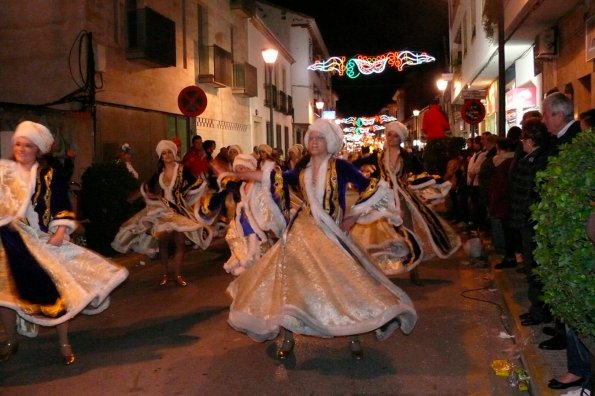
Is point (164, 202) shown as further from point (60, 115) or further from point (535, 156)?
point (60, 115)

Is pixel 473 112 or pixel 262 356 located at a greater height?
pixel 473 112

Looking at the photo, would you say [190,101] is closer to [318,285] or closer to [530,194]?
[530,194]

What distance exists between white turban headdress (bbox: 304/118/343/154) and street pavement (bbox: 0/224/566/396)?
178cm

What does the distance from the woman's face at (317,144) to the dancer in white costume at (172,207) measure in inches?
134

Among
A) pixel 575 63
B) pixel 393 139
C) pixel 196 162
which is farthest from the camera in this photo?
pixel 575 63

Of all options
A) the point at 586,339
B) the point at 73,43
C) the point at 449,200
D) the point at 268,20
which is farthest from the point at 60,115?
the point at 268,20

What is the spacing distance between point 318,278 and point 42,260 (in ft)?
7.46

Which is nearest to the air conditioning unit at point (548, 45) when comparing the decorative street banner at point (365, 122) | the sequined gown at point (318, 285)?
the sequined gown at point (318, 285)

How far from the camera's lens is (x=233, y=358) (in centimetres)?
589

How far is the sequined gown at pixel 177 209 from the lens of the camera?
888cm

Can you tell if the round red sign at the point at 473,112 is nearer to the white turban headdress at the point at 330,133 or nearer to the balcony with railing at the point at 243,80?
the white turban headdress at the point at 330,133

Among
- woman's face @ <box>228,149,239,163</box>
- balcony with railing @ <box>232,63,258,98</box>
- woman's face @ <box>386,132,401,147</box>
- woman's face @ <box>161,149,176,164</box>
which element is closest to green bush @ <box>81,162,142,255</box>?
woman's face @ <box>228,149,239,163</box>

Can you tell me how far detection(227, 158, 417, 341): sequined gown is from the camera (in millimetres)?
5172

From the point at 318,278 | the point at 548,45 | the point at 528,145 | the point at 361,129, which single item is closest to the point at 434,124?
the point at 548,45
